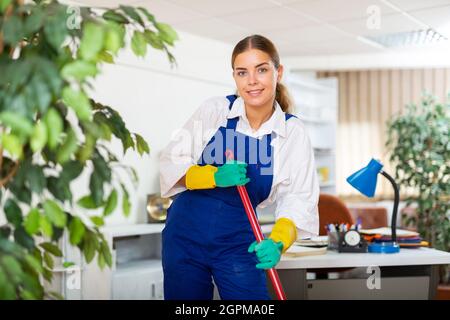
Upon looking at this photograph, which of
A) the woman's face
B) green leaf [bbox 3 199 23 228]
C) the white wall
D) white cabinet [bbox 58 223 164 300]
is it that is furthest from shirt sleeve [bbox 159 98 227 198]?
the white wall

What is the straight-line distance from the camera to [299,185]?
81.0 inches

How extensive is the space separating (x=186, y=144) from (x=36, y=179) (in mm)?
968

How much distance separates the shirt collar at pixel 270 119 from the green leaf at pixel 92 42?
110 centimetres

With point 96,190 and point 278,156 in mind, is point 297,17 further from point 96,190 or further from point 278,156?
point 96,190

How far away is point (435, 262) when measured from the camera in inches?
99.1

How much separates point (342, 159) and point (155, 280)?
10.5ft

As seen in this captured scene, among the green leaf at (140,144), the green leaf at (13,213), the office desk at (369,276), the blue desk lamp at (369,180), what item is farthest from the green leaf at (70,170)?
the blue desk lamp at (369,180)

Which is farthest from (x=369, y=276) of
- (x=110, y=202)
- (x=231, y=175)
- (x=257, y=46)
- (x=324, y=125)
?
(x=324, y=125)

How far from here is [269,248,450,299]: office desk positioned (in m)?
2.47

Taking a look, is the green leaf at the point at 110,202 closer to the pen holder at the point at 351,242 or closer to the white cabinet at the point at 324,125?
the pen holder at the point at 351,242

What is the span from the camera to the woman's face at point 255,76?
6.74 feet

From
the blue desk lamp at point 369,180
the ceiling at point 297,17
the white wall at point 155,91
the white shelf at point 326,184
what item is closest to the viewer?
the blue desk lamp at point 369,180

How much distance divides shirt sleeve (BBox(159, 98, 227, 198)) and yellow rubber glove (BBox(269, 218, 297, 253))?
35cm

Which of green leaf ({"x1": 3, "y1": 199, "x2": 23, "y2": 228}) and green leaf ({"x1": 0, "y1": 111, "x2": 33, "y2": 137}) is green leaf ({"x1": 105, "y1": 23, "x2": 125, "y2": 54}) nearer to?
green leaf ({"x1": 0, "y1": 111, "x2": 33, "y2": 137})
